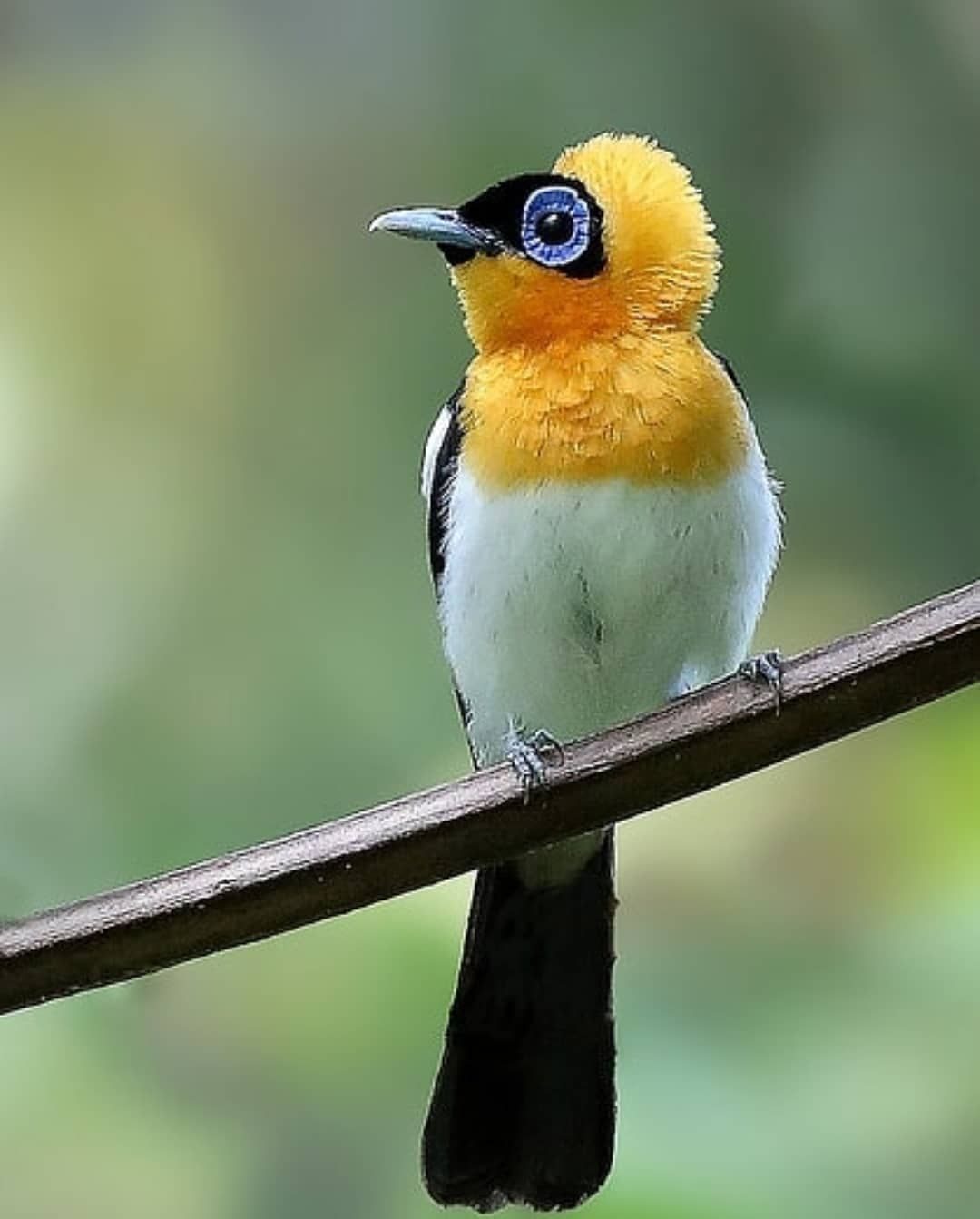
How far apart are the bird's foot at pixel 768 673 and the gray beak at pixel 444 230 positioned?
1.18ft

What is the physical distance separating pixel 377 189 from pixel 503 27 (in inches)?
7.6

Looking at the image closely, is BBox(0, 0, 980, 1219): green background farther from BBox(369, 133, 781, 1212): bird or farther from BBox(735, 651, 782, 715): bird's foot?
BBox(735, 651, 782, 715): bird's foot

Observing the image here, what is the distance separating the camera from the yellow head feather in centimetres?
121

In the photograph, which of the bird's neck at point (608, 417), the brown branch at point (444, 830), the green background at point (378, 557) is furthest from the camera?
the green background at point (378, 557)

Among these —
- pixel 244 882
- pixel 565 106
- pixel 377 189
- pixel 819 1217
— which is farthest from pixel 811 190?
pixel 244 882

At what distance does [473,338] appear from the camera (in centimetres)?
126

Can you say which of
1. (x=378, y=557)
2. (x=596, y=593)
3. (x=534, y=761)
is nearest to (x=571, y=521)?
(x=596, y=593)

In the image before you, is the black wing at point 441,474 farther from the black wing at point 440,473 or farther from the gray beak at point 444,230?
the gray beak at point 444,230

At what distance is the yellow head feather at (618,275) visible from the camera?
1211 mm

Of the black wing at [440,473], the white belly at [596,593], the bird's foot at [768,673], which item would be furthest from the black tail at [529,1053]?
the bird's foot at [768,673]

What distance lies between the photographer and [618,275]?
3.99 feet

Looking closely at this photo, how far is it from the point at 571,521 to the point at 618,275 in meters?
0.15

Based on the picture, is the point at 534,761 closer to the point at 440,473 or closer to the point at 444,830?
the point at 444,830

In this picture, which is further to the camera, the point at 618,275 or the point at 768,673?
the point at 618,275
